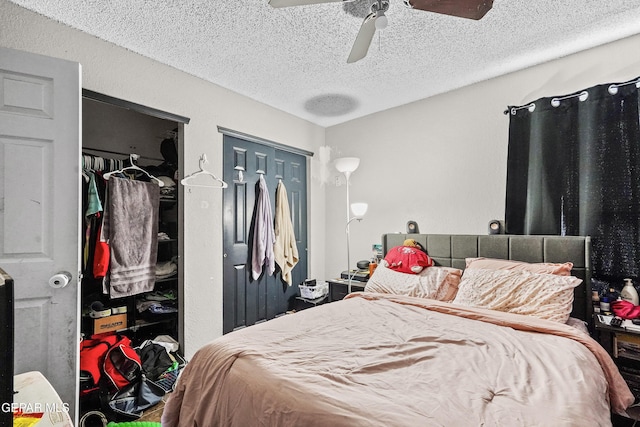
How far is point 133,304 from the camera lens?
2637mm

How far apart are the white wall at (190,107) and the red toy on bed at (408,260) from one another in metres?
1.67

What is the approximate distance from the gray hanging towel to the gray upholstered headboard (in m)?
2.26

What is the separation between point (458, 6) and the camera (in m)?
1.46

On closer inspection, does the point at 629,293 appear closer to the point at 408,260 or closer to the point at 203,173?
the point at 408,260

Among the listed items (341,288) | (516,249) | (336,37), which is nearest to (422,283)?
(516,249)

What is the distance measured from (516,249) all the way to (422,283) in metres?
0.82

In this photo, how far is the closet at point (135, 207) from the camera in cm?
233

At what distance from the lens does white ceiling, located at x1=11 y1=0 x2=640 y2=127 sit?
1.90m

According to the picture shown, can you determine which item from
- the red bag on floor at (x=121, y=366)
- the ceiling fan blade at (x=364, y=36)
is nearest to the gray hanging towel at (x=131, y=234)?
the red bag on floor at (x=121, y=366)

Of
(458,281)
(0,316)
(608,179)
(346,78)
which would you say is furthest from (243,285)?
(608,179)

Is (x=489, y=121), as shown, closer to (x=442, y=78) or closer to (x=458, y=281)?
(x=442, y=78)

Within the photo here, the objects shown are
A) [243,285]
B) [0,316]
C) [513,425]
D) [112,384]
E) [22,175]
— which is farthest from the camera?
[243,285]

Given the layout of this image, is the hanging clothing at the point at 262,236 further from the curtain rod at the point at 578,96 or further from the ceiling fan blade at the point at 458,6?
the curtain rod at the point at 578,96

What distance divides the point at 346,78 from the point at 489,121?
1.39 meters
